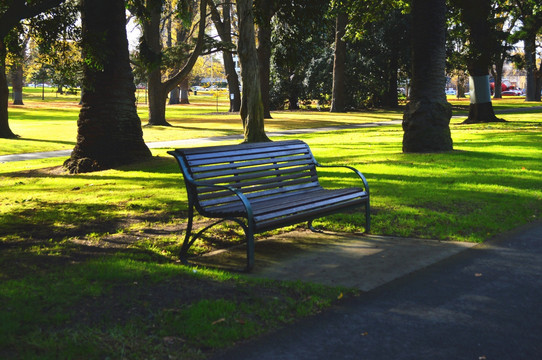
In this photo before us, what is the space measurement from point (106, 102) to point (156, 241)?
23.9 ft

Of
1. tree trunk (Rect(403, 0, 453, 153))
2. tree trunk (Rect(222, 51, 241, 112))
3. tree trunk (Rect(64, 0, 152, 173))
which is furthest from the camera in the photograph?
tree trunk (Rect(222, 51, 241, 112))

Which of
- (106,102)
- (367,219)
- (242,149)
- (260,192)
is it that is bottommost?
(367,219)

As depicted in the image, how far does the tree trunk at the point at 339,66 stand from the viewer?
37.9 m

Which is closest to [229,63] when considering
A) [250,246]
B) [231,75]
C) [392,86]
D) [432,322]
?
[231,75]

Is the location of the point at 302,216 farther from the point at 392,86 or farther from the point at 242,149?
the point at 392,86

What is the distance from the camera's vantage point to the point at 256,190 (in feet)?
21.7

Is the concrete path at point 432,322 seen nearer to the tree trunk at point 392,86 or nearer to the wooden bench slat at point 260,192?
the wooden bench slat at point 260,192

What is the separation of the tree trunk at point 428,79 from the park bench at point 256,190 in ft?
21.2

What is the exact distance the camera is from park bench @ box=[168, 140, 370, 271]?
5625 millimetres

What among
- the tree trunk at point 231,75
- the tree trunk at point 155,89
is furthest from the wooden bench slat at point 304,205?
the tree trunk at point 231,75

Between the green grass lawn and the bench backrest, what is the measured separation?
65 cm

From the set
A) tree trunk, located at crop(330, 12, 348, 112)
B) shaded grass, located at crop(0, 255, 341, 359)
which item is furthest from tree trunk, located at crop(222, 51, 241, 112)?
shaded grass, located at crop(0, 255, 341, 359)

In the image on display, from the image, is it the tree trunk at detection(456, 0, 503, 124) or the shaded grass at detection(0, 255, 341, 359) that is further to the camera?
the tree trunk at detection(456, 0, 503, 124)

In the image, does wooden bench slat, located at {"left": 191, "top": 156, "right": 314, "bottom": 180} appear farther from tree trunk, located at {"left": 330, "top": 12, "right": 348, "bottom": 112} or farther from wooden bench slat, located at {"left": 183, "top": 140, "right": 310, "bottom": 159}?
tree trunk, located at {"left": 330, "top": 12, "right": 348, "bottom": 112}
